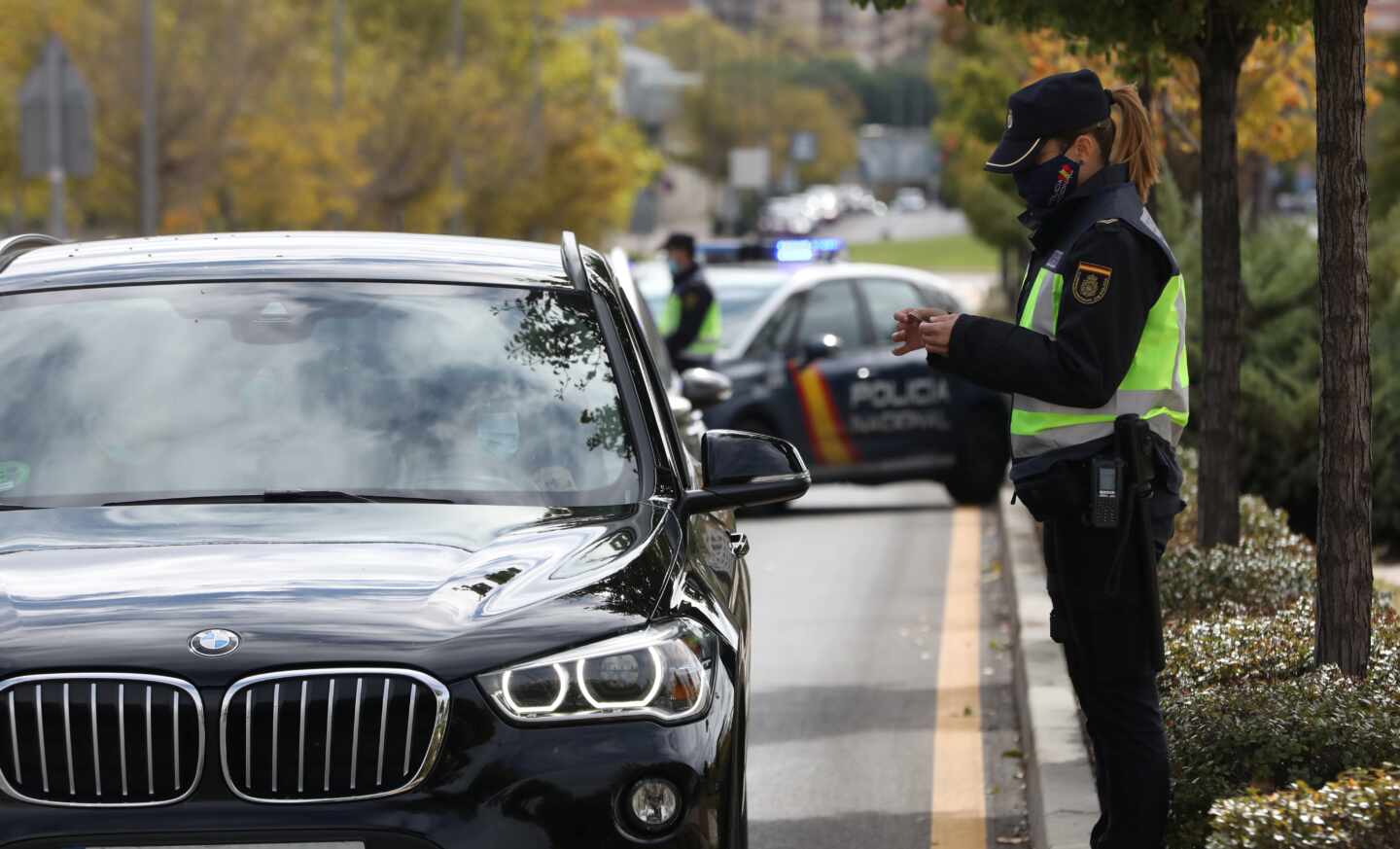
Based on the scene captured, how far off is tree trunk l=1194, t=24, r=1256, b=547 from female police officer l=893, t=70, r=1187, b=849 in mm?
3180

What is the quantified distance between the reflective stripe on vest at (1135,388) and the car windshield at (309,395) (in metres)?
0.87

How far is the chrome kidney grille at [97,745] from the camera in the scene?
3.77 m

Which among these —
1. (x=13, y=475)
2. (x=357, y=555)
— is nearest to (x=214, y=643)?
(x=357, y=555)

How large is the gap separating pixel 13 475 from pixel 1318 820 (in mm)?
2641

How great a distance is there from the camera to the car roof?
5.29 meters

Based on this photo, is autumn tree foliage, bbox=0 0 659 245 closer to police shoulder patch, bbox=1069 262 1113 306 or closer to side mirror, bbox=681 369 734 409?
side mirror, bbox=681 369 734 409

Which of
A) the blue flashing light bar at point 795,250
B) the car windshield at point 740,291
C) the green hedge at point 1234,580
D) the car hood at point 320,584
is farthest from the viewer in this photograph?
the blue flashing light bar at point 795,250

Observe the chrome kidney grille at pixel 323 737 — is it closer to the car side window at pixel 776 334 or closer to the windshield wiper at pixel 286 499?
the windshield wiper at pixel 286 499

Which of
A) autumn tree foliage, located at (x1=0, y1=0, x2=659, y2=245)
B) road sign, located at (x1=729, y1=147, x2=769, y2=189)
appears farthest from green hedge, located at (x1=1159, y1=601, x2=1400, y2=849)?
road sign, located at (x1=729, y1=147, x2=769, y2=189)

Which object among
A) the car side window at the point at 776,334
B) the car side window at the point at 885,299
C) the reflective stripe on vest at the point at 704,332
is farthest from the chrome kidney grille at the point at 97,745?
the car side window at the point at 885,299

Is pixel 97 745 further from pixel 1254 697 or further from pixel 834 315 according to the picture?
pixel 834 315

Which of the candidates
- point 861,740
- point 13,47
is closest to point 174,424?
point 861,740

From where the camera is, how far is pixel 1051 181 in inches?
193

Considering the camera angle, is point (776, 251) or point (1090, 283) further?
point (776, 251)
